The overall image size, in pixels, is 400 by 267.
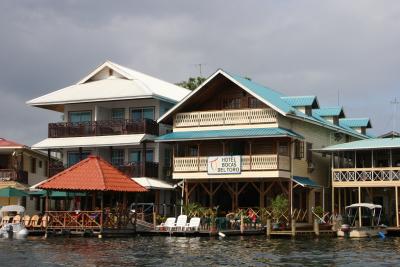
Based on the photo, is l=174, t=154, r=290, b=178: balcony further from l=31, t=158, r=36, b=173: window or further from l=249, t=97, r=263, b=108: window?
l=31, t=158, r=36, b=173: window

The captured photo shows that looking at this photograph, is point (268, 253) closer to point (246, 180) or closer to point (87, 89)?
point (246, 180)

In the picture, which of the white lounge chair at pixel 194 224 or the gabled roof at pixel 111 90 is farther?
the gabled roof at pixel 111 90

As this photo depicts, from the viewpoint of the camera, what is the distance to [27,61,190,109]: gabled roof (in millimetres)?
47812

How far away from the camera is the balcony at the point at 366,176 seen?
43.0 meters

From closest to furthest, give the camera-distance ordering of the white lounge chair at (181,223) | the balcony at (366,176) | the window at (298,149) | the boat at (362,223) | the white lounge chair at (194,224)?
the white lounge chair at (194,224), the white lounge chair at (181,223), the boat at (362,223), the balcony at (366,176), the window at (298,149)

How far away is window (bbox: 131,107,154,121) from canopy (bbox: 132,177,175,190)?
4.50 m

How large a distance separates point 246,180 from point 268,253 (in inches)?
562

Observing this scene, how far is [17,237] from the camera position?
4053cm

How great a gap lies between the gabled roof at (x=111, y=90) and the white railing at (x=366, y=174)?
39.5 feet

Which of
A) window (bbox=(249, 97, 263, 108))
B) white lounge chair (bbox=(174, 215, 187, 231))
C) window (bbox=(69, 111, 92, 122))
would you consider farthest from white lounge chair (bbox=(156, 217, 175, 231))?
window (bbox=(69, 111, 92, 122))

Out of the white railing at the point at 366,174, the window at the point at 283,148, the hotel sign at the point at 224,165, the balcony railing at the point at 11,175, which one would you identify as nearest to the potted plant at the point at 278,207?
the hotel sign at the point at 224,165

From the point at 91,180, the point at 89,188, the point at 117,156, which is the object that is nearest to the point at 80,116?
the point at 117,156

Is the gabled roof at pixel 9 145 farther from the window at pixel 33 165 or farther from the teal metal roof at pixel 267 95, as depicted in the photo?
the teal metal roof at pixel 267 95

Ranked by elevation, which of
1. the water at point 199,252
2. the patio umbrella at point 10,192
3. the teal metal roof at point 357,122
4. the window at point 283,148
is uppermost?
the teal metal roof at point 357,122
